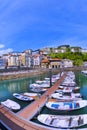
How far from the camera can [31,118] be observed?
21500 millimetres

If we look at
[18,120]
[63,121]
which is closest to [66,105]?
[63,121]

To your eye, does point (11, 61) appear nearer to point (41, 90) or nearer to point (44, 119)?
point (41, 90)

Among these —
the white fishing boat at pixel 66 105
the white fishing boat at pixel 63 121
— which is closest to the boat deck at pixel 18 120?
the white fishing boat at pixel 63 121

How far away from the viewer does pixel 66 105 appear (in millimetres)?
25875

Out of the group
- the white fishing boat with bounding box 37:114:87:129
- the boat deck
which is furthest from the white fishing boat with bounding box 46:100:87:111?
the white fishing boat with bounding box 37:114:87:129

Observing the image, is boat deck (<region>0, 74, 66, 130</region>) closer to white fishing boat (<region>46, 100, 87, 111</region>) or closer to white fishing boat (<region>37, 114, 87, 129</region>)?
white fishing boat (<region>37, 114, 87, 129</region>)

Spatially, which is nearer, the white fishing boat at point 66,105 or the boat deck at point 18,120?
the boat deck at point 18,120

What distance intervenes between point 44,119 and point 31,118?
3.92 ft

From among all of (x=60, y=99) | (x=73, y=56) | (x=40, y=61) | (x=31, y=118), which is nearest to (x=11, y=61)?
(x=40, y=61)

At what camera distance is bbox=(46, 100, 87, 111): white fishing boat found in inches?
987

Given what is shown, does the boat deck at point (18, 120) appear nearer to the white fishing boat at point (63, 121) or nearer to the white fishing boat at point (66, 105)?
the white fishing boat at point (63, 121)

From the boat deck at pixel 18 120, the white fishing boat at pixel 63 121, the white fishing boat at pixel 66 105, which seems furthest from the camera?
the white fishing boat at pixel 66 105

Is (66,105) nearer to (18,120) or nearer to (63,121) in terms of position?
(63,121)

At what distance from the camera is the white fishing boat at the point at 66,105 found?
82.3ft
